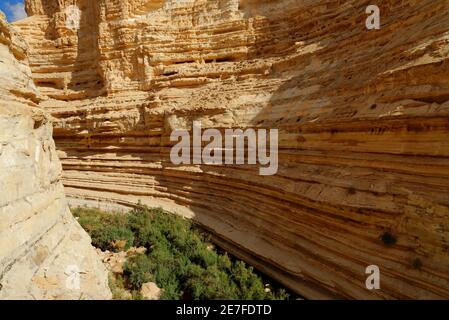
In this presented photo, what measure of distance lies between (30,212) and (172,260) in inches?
150

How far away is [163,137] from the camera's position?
39.4 ft

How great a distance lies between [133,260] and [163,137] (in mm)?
5346

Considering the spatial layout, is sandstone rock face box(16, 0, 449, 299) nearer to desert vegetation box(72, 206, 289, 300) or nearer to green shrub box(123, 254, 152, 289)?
desert vegetation box(72, 206, 289, 300)

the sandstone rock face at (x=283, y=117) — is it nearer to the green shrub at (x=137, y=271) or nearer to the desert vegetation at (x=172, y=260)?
the desert vegetation at (x=172, y=260)

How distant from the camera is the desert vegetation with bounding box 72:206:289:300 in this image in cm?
657

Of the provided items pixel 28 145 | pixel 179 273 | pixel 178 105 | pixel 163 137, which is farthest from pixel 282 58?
pixel 28 145

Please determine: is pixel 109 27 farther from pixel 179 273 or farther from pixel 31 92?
pixel 179 273

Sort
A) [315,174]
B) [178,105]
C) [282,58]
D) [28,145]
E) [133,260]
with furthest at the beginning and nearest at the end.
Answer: [178,105]
[282,58]
[133,260]
[315,174]
[28,145]

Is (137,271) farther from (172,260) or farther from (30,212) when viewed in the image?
(30,212)

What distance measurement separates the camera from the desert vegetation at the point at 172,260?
6574mm

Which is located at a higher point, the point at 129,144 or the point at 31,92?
the point at 31,92

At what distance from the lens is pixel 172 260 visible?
7766 millimetres

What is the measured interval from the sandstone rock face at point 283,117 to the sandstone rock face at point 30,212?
3.99 m

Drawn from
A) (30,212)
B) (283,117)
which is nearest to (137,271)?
(30,212)
